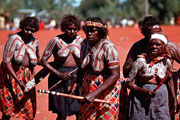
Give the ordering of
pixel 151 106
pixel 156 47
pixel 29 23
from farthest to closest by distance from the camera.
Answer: pixel 29 23 < pixel 151 106 < pixel 156 47

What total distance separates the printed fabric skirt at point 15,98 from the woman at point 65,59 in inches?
17.1

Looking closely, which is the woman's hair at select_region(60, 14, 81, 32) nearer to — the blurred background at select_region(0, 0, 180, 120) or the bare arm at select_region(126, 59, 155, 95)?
the bare arm at select_region(126, 59, 155, 95)

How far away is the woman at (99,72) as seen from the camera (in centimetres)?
360

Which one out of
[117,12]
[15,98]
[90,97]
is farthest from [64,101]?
[117,12]

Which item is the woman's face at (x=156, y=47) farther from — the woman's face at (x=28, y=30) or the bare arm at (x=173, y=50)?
the woman's face at (x=28, y=30)

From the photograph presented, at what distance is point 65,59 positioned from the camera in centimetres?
471

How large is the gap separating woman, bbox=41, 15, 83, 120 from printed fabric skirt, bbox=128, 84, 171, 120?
125 cm

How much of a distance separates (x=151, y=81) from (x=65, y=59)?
1526 mm

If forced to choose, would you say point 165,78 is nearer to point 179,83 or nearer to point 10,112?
point 179,83

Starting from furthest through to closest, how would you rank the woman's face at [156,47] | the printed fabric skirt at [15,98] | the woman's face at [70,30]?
the printed fabric skirt at [15,98] → the woman's face at [70,30] → the woman's face at [156,47]

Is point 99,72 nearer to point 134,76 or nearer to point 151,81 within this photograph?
point 134,76

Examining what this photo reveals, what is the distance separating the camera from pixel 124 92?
391 centimetres

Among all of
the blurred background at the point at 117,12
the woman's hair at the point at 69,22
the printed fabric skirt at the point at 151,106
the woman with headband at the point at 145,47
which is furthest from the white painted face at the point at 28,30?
the blurred background at the point at 117,12

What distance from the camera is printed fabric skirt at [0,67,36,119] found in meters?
4.98
